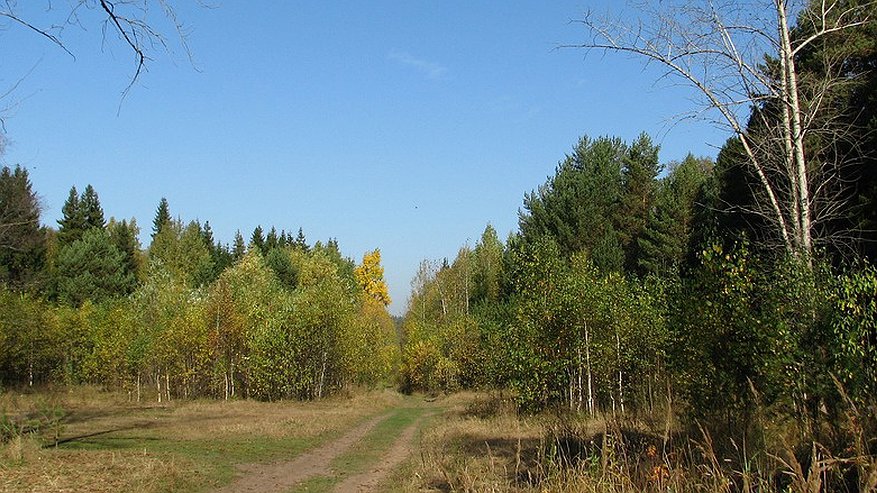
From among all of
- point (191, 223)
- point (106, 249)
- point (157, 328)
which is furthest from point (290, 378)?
point (191, 223)

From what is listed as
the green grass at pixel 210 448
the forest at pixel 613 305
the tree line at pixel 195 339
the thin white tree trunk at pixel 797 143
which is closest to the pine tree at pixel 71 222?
the forest at pixel 613 305

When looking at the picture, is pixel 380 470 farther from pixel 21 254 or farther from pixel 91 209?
pixel 91 209

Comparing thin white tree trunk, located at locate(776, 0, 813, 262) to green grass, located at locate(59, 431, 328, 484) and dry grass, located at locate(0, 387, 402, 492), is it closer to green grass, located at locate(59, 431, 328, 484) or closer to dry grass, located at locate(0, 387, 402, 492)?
dry grass, located at locate(0, 387, 402, 492)

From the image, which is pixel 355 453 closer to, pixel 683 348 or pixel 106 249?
pixel 683 348

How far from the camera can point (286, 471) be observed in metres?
16.1

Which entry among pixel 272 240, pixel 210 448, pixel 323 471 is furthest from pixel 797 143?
pixel 272 240

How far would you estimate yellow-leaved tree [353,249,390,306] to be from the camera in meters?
89.6

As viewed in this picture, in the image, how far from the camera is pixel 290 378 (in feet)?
146

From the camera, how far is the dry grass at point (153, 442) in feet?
42.6

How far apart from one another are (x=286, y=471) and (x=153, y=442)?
23.8 feet

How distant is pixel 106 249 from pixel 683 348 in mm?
62435

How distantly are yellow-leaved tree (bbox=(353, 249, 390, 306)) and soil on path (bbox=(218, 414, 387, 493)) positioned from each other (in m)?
67.5

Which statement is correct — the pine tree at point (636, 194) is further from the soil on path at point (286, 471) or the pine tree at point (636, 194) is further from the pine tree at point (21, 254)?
the pine tree at point (21, 254)

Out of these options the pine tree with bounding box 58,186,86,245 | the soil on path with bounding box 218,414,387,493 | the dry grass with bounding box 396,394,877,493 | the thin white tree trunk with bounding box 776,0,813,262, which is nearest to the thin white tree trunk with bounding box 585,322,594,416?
the dry grass with bounding box 396,394,877,493
